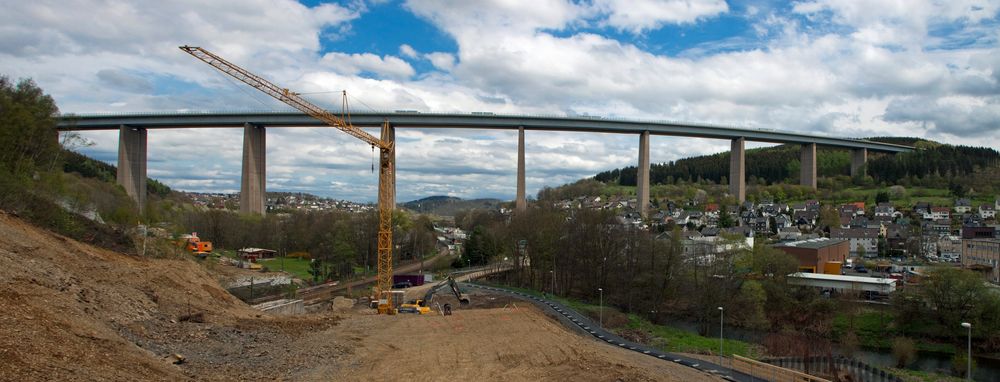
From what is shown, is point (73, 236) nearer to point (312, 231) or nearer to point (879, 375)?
point (879, 375)

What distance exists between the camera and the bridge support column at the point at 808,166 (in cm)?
11100

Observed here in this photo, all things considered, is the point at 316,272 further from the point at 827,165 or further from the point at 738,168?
the point at 827,165

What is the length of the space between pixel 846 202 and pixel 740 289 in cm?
7956

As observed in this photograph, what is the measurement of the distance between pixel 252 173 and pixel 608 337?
64342 millimetres

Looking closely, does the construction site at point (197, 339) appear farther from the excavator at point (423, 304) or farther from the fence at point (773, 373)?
the excavator at point (423, 304)

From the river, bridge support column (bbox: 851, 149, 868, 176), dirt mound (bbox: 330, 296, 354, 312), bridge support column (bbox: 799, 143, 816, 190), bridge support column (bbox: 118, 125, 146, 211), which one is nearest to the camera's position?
the river

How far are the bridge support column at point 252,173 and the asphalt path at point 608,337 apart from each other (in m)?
44.3

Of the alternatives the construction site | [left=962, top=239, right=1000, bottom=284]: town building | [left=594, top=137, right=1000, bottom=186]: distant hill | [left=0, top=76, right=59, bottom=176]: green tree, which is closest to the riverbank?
the construction site

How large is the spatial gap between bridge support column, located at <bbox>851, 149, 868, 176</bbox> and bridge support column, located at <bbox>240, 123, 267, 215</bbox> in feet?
354

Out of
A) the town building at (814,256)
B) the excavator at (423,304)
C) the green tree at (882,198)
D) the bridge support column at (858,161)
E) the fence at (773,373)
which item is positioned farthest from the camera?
the bridge support column at (858,161)

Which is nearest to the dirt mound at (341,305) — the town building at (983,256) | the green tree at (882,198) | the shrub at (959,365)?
the shrub at (959,365)

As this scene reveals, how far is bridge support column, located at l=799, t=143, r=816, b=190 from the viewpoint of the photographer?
111 metres

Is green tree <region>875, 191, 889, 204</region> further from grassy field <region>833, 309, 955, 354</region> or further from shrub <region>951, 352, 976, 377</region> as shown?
shrub <region>951, 352, 976, 377</region>

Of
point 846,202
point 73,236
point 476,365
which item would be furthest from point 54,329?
point 846,202
